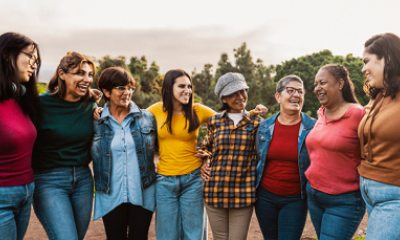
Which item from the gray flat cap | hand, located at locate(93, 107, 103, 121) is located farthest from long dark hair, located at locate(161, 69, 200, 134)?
hand, located at locate(93, 107, 103, 121)

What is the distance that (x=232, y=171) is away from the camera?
3.83 m

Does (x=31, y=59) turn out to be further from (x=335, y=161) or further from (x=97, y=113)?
(x=335, y=161)

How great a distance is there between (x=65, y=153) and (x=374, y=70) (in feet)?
8.75

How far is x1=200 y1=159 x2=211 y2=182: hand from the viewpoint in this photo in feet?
12.9

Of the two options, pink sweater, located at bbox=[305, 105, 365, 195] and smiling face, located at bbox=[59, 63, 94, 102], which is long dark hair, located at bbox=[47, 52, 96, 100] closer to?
smiling face, located at bbox=[59, 63, 94, 102]

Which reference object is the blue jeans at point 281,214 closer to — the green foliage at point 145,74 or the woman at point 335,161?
the woman at point 335,161

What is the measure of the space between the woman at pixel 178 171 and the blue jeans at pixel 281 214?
630mm

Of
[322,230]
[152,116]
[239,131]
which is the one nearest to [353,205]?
[322,230]

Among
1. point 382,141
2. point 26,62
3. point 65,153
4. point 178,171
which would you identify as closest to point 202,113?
point 178,171

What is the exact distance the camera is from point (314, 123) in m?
3.85

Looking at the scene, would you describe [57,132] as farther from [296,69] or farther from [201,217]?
[296,69]

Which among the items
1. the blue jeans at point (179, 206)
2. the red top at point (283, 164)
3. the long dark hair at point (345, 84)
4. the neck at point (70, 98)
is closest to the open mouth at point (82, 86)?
the neck at point (70, 98)

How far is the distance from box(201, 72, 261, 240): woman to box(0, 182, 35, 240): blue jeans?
63.2 inches

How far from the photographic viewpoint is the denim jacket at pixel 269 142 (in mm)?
3730
